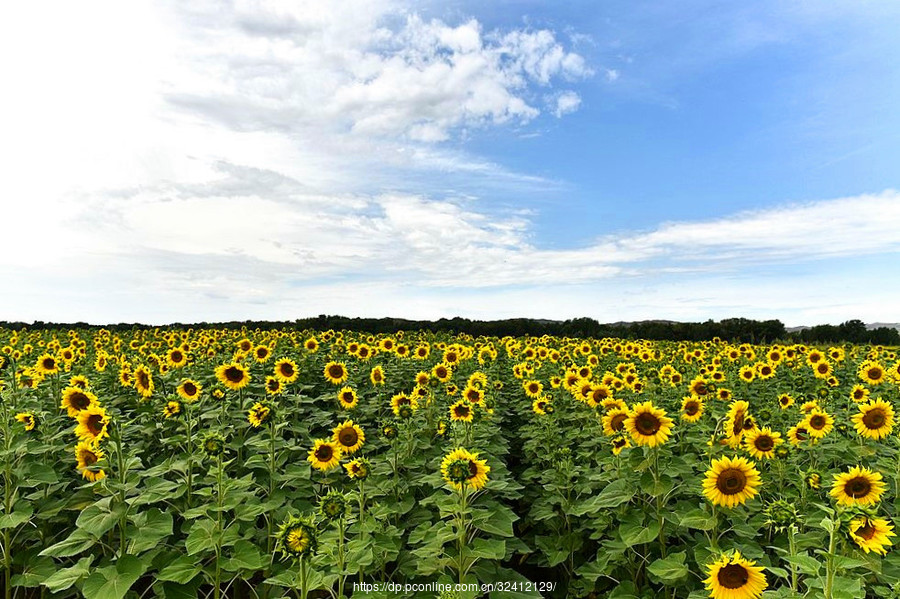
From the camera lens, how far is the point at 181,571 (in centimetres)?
416

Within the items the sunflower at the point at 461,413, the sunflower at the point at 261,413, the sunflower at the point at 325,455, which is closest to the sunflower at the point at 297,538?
the sunflower at the point at 325,455

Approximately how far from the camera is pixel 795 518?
134 inches

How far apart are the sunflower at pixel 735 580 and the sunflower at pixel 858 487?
5.13 ft

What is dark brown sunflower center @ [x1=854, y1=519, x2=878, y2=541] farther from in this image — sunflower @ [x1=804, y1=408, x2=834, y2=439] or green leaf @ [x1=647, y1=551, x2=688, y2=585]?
sunflower @ [x1=804, y1=408, x2=834, y2=439]

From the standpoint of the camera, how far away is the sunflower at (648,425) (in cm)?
487

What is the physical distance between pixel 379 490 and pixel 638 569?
98.0 inches

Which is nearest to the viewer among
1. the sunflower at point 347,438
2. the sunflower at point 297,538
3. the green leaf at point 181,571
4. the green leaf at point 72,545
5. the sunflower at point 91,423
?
the sunflower at point 297,538

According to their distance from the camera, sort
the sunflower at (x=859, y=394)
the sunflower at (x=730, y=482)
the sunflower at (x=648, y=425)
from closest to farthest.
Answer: the sunflower at (x=730, y=482) < the sunflower at (x=648, y=425) < the sunflower at (x=859, y=394)

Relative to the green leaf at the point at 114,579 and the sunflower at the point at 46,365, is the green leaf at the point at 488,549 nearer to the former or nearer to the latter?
the green leaf at the point at 114,579

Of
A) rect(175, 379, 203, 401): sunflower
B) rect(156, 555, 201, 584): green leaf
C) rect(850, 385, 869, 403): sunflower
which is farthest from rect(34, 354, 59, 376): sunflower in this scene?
rect(850, 385, 869, 403): sunflower

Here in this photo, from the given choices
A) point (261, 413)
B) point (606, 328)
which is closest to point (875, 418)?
point (261, 413)

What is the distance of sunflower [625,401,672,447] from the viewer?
4.87 m

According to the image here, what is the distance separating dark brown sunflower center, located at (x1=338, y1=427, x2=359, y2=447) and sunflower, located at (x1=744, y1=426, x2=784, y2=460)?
3.92 meters

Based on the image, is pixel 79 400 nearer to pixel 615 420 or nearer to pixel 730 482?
pixel 615 420
